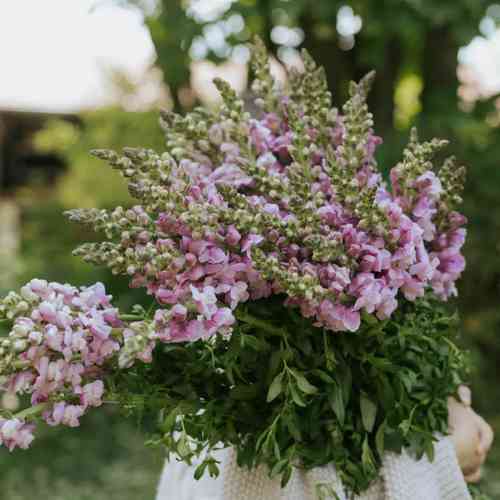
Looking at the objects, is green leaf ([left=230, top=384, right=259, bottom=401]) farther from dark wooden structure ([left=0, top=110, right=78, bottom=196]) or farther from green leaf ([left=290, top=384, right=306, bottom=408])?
dark wooden structure ([left=0, top=110, right=78, bottom=196])

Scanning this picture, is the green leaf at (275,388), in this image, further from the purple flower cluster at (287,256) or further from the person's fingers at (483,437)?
the person's fingers at (483,437)

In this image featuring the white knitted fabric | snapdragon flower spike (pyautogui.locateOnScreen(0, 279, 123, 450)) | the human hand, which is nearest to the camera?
snapdragon flower spike (pyautogui.locateOnScreen(0, 279, 123, 450))

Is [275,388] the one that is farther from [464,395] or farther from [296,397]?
[464,395]

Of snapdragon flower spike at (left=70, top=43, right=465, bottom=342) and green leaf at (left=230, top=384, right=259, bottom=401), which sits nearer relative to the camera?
snapdragon flower spike at (left=70, top=43, right=465, bottom=342)

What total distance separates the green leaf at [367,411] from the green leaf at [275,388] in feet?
0.51

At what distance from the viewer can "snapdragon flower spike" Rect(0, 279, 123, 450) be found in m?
1.02

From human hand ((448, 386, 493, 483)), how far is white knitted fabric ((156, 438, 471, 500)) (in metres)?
0.12

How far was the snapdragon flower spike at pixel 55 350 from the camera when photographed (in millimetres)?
1022

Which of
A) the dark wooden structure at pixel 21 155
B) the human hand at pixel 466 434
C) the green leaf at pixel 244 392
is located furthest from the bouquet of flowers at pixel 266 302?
the dark wooden structure at pixel 21 155

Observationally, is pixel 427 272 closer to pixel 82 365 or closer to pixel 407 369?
pixel 407 369

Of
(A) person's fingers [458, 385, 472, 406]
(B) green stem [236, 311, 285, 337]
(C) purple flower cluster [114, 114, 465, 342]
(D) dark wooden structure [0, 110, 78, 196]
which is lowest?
(A) person's fingers [458, 385, 472, 406]

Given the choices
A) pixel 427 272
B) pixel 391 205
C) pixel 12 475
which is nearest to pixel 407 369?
pixel 427 272

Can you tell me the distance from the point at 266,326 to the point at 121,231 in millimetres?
268

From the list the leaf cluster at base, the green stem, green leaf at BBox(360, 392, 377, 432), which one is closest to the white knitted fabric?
the leaf cluster at base
